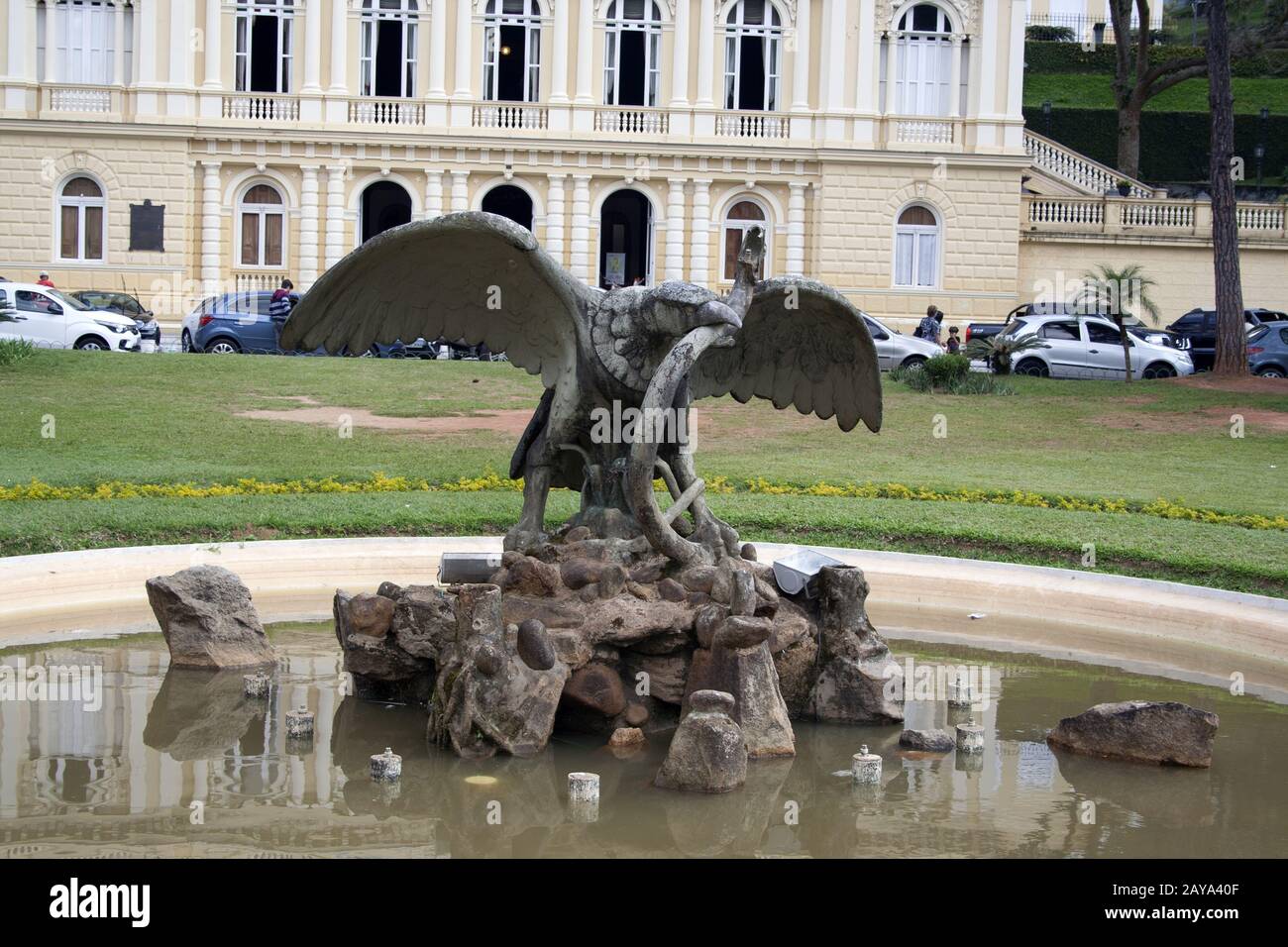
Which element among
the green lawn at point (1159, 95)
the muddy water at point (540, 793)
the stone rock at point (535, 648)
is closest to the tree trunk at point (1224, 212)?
the muddy water at point (540, 793)

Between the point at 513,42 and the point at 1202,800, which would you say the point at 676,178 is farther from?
the point at 1202,800

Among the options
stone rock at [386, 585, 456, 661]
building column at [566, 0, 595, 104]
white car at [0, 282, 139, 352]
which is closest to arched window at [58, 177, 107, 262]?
white car at [0, 282, 139, 352]

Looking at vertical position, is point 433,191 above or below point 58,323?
above

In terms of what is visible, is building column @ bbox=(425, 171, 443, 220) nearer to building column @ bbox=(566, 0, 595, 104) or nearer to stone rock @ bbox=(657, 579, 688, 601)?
building column @ bbox=(566, 0, 595, 104)

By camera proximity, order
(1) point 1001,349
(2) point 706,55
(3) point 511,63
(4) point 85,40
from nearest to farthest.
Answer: (1) point 1001,349
(4) point 85,40
(2) point 706,55
(3) point 511,63

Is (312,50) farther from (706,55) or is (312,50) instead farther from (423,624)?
(423,624)

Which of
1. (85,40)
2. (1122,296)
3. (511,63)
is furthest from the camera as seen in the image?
(511,63)

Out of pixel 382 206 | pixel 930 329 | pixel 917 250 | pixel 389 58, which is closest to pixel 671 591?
pixel 930 329

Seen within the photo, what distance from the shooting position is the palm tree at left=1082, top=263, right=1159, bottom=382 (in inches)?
1198

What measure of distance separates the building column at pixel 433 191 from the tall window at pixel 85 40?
299 inches

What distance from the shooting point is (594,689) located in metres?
8.61

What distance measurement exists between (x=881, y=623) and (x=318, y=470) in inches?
323

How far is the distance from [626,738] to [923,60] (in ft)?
118

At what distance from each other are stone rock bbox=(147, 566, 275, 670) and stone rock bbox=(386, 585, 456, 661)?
1244 millimetres
